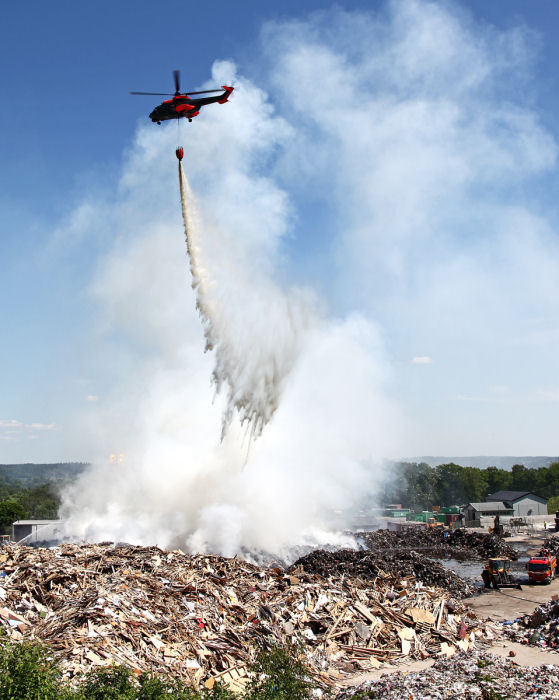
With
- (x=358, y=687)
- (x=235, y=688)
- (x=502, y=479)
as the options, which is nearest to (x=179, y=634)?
(x=235, y=688)

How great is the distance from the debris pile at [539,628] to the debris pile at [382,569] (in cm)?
682

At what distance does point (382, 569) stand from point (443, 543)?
20.7 metres

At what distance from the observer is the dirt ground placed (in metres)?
18.0

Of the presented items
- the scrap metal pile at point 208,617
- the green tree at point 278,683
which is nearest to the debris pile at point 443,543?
the scrap metal pile at point 208,617

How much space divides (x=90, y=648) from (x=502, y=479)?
386 ft

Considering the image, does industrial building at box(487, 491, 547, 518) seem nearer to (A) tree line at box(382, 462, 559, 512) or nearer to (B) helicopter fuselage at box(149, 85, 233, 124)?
(A) tree line at box(382, 462, 559, 512)

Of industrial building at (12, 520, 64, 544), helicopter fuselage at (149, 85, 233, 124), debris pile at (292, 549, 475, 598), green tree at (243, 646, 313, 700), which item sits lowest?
industrial building at (12, 520, 64, 544)

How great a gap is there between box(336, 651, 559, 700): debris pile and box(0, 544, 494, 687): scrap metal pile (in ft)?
7.85

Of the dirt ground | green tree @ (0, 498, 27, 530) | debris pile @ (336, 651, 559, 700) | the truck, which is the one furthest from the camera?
green tree @ (0, 498, 27, 530)

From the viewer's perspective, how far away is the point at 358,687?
52.5 ft

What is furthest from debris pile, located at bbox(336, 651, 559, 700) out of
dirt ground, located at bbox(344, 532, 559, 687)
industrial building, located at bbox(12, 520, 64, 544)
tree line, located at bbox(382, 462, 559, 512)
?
tree line, located at bbox(382, 462, 559, 512)

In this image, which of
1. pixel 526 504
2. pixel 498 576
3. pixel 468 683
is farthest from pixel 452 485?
pixel 468 683

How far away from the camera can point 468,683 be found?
50.3 feet

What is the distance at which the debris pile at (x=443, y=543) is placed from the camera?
43906 mm
